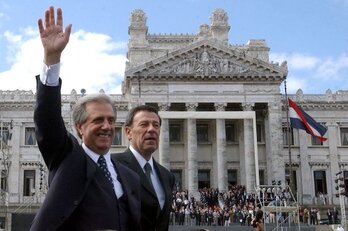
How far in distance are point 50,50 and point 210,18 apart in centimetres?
6039

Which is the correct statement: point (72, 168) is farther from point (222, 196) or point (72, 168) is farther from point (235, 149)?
point (235, 149)

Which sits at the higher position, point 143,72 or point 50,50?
point 143,72

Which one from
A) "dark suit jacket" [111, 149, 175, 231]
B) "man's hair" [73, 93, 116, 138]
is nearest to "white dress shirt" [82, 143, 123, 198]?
"man's hair" [73, 93, 116, 138]

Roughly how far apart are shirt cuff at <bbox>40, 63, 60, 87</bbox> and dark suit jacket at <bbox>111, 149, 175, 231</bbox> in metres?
1.38

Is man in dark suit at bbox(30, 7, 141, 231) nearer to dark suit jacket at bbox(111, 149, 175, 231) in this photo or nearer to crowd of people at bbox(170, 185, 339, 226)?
dark suit jacket at bbox(111, 149, 175, 231)

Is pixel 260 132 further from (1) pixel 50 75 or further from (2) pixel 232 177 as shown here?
(1) pixel 50 75

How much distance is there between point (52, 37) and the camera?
12.7ft

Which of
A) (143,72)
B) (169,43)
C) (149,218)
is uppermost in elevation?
(169,43)

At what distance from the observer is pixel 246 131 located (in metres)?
48.5

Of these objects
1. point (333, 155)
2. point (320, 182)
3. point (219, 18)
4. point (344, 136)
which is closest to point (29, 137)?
point (219, 18)

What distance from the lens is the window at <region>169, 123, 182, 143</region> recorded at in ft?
170

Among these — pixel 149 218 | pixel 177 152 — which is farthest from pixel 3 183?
→ pixel 149 218

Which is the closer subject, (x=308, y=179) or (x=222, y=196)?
(x=222, y=196)

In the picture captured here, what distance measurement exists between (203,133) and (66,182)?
48358mm
